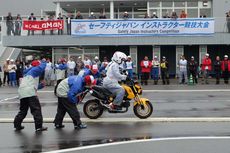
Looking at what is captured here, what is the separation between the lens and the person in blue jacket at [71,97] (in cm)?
1210

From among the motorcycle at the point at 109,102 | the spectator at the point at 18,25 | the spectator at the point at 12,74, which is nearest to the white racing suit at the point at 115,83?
the motorcycle at the point at 109,102

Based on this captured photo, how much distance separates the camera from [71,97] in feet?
39.8

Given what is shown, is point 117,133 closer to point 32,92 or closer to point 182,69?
point 32,92

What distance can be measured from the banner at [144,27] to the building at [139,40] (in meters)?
0.34

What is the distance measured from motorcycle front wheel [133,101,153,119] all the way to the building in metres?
19.3

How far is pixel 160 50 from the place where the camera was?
114 ft

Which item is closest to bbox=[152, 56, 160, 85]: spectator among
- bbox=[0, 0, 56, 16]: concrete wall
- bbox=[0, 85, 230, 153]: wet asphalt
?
bbox=[0, 85, 230, 153]: wet asphalt

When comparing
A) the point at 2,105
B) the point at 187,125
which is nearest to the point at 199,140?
the point at 187,125

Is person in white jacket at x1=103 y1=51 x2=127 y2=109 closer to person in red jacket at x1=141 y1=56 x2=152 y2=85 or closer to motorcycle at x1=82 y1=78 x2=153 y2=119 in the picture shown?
motorcycle at x1=82 y1=78 x2=153 y2=119

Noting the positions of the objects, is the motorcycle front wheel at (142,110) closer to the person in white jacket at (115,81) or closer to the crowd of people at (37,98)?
the person in white jacket at (115,81)

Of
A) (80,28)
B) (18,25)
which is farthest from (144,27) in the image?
(18,25)

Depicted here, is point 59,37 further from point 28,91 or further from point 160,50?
point 28,91

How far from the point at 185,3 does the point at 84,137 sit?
28863mm

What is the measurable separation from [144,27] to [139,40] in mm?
934
